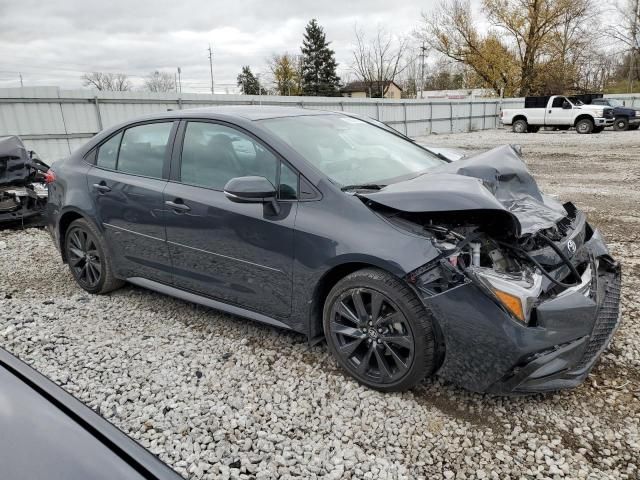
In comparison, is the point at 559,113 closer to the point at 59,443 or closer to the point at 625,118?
the point at 625,118

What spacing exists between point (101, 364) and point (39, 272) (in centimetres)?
248

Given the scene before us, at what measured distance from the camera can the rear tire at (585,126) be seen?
23484 mm

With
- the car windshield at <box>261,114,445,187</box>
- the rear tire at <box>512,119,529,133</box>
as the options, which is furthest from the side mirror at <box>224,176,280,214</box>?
the rear tire at <box>512,119,529,133</box>

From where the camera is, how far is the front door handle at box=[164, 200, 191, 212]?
3305 millimetres

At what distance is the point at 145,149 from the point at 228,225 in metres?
1.19

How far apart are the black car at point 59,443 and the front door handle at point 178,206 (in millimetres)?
1940

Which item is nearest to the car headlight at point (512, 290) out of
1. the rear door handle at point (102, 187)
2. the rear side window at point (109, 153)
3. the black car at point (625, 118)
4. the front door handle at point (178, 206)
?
the front door handle at point (178, 206)

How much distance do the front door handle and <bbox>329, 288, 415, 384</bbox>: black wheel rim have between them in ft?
4.19

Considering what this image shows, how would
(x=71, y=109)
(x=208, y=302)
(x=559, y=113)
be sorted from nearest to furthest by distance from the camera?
(x=208, y=302)
(x=71, y=109)
(x=559, y=113)

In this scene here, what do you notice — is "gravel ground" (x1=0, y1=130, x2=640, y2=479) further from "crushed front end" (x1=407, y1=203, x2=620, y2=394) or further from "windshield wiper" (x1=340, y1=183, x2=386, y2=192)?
"windshield wiper" (x1=340, y1=183, x2=386, y2=192)

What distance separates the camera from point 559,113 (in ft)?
80.1

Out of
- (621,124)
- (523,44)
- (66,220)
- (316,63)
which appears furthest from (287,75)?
(66,220)

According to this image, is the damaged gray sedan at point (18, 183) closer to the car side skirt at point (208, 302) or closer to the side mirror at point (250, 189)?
the car side skirt at point (208, 302)

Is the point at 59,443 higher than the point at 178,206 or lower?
lower
